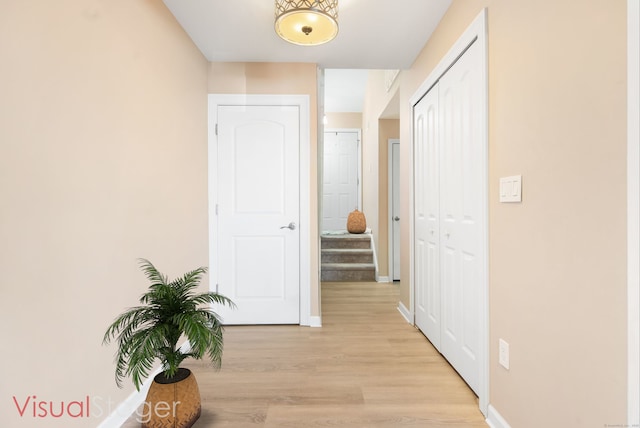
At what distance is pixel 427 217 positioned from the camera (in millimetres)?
2559

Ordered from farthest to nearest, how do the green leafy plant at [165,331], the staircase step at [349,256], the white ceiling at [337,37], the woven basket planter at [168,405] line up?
the staircase step at [349,256]
the white ceiling at [337,37]
the woven basket planter at [168,405]
the green leafy plant at [165,331]

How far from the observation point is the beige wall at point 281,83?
114 inches

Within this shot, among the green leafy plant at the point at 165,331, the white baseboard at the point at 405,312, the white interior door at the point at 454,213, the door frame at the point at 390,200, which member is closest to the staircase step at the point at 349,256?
the door frame at the point at 390,200

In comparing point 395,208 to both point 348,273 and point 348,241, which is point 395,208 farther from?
point 348,273

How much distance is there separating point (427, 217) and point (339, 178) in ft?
13.2

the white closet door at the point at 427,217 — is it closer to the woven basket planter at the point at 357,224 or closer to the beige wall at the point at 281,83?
the beige wall at the point at 281,83

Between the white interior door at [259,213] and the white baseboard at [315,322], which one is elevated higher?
the white interior door at [259,213]

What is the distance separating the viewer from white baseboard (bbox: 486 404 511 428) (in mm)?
1470

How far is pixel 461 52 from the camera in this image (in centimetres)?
189

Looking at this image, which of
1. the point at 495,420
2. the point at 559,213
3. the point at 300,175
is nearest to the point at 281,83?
the point at 300,175

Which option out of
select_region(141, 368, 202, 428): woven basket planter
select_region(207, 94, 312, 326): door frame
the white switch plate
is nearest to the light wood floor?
select_region(141, 368, 202, 428): woven basket planter

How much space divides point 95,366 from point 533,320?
1898 millimetres

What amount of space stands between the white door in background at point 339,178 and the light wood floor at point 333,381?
363cm

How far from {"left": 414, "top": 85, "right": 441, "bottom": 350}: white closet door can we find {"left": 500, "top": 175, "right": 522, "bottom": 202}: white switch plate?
2.78 feet
